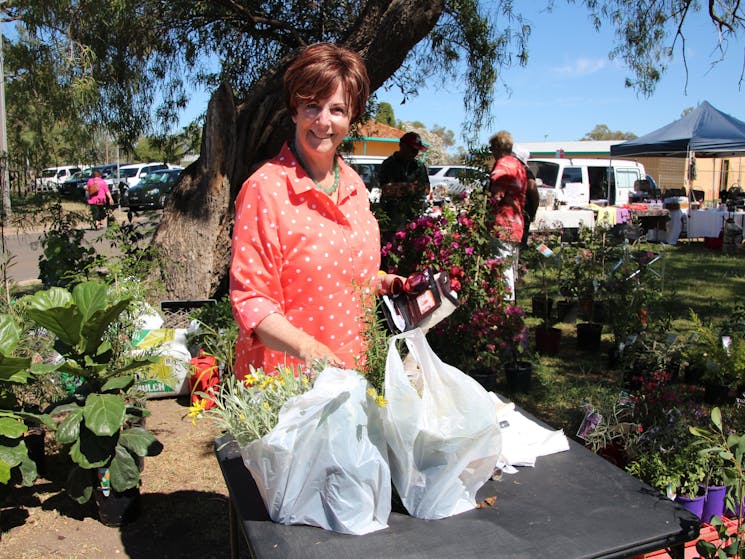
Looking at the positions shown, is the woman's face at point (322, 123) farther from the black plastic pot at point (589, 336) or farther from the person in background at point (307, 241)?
the black plastic pot at point (589, 336)

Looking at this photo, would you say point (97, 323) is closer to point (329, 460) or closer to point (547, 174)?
point (329, 460)

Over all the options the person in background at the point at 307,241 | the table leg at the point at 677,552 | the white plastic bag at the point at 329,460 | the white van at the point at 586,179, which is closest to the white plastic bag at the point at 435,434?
the white plastic bag at the point at 329,460

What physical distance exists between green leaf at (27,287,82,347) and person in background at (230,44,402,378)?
1.28 metres

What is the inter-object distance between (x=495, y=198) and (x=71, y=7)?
3908 mm

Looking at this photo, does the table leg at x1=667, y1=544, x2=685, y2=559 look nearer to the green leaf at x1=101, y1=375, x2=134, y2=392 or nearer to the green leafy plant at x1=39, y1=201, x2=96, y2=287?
the green leaf at x1=101, y1=375, x2=134, y2=392

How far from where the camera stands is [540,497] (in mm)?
1448

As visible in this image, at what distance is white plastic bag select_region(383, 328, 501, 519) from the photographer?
128cm

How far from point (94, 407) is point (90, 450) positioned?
22cm

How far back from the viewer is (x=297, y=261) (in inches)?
65.7

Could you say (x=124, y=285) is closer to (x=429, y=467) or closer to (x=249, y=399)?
(x=249, y=399)

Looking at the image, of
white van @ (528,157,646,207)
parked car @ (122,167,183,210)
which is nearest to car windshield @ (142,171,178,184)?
parked car @ (122,167,183,210)

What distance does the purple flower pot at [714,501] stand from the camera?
2611 mm

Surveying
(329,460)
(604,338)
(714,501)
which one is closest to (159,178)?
(604,338)

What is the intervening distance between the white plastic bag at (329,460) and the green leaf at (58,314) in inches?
68.7
